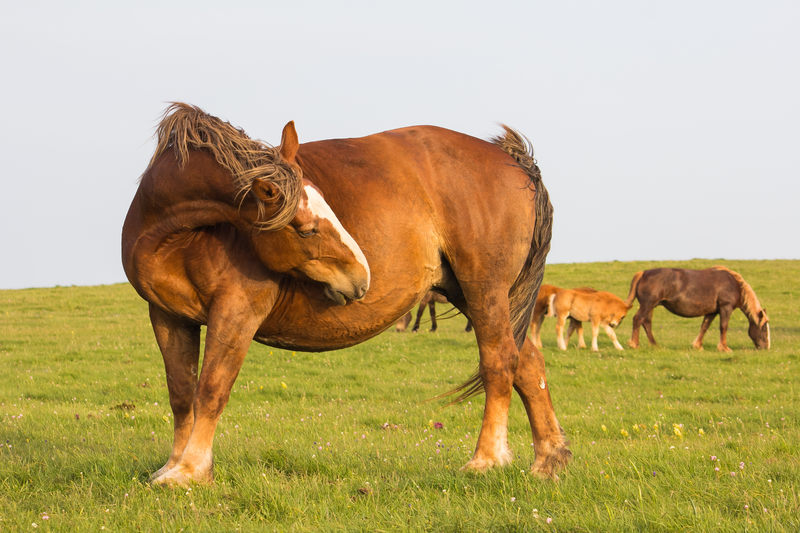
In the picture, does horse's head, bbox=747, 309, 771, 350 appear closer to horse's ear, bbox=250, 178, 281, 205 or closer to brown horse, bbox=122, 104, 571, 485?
brown horse, bbox=122, 104, 571, 485

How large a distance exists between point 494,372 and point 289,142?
231 centimetres

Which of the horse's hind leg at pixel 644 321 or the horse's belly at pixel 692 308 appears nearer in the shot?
the horse's hind leg at pixel 644 321

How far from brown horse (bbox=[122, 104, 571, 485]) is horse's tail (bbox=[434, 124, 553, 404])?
0.5 inches

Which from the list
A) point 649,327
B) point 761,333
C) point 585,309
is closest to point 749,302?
point 761,333

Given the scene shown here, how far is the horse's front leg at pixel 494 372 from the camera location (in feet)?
17.6

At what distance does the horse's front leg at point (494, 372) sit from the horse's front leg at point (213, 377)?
181cm

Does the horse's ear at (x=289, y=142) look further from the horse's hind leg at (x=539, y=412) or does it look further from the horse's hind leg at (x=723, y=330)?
the horse's hind leg at (x=723, y=330)

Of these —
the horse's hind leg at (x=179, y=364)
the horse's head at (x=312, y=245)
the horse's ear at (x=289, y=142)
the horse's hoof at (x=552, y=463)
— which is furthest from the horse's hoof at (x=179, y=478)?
the horse's hoof at (x=552, y=463)

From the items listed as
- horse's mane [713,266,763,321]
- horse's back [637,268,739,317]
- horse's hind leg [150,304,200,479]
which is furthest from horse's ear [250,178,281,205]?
horse's mane [713,266,763,321]

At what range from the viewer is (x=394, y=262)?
5.16m

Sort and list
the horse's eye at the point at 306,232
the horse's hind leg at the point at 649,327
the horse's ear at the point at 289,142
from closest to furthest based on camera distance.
Result: the horse's eye at the point at 306,232 < the horse's ear at the point at 289,142 < the horse's hind leg at the point at 649,327

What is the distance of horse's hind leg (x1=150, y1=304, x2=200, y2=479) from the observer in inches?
200

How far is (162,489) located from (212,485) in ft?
1.03

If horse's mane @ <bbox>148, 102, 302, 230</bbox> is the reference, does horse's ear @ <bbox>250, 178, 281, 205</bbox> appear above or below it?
below
